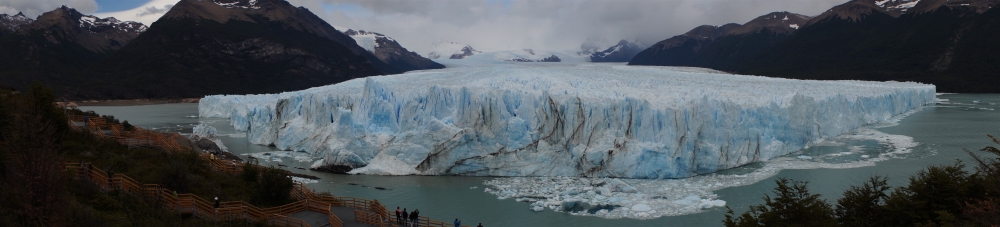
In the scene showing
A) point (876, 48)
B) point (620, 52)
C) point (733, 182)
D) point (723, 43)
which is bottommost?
point (733, 182)

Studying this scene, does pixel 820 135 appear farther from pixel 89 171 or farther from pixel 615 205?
pixel 89 171

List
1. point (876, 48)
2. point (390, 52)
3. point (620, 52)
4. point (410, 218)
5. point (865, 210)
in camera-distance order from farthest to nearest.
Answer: point (390, 52)
point (620, 52)
point (876, 48)
point (410, 218)
point (865, 210)

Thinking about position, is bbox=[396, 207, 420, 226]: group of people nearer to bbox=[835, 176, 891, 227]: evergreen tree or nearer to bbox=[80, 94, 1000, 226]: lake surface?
bbox=[80, 94, 1000, 226]: lake surface

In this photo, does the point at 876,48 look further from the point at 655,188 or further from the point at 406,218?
the point at 406,218

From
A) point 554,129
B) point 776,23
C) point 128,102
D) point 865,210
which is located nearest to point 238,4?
point 128,102

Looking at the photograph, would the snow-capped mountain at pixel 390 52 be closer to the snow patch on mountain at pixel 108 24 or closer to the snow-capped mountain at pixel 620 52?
the snow-capped mountain at pixel 620 52
